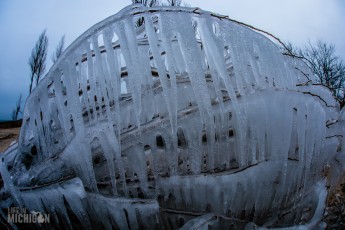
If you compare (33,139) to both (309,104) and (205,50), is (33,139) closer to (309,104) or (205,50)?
(205,50)

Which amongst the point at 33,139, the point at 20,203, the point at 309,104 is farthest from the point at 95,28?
the point at 309,104

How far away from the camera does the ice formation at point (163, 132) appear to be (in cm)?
81

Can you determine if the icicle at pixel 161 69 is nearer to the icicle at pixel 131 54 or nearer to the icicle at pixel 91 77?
the icicle at pixel 131 54

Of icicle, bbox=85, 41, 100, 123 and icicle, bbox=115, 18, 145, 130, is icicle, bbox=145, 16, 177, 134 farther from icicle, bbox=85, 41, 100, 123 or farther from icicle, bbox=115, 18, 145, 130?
icicle, bbox=85, 41, 100, 123

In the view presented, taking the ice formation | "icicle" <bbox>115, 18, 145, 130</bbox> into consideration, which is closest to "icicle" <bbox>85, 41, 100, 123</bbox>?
the ice formation

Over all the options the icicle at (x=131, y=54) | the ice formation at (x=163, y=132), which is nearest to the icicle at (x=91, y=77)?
the ice formation at (x=163, y=132)

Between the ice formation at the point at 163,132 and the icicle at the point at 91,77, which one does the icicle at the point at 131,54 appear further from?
the icicle at the point at 91,77

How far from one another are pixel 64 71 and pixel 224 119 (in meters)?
0.51

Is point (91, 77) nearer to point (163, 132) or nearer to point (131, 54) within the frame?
point (131, 54)

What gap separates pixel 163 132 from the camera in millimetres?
872

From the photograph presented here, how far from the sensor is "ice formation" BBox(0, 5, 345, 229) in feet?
2.65

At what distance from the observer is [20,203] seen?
0.83 metres

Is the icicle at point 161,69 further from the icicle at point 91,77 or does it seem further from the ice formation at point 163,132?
the icicle at point 91,77

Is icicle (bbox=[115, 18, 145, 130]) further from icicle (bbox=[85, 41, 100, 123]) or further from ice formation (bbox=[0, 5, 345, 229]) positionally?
icicle (bbox=[85, 41, 100, 123])
